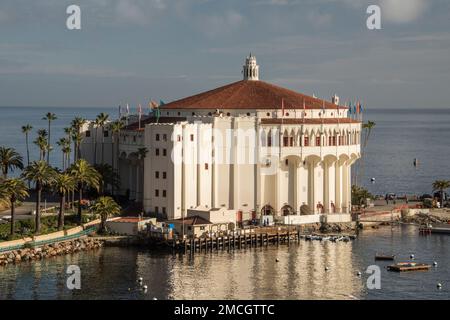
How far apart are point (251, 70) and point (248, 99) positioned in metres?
10.3

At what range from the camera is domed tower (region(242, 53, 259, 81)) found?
414 ft

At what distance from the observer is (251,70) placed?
126125mm

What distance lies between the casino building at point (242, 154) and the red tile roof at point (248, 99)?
0.12 metres

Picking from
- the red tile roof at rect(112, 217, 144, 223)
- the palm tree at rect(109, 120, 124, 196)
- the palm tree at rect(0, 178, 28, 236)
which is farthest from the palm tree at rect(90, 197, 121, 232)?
the palm tree at rect(109, 120, 124, 196)

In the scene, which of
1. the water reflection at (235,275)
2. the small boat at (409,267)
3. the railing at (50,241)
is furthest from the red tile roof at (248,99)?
the small boat at (409,267)

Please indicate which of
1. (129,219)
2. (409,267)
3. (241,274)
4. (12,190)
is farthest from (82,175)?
(409,267)

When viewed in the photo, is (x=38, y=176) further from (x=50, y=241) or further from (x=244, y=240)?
(x=244, y=240)

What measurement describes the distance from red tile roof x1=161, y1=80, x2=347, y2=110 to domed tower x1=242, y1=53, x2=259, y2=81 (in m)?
1.62

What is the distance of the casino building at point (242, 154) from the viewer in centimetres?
10612

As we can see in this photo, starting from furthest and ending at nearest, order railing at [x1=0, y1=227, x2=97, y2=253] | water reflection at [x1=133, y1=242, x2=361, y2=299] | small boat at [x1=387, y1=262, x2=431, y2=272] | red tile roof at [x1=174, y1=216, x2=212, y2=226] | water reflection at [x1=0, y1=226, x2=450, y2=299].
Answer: red tile roof at [x1=174, y1=216, x2=212, y2=226], railing at [x1=0, y1=227, x2=97, y2=253], small boat at [x1=387, y1=262, x2=431, y2=272], water reflection at [x1=133, y1=242, x2=361, y2=299], water reflection at [x1=0, y1=226, x2=450, y2=299]

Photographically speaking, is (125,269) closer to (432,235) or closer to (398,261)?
(398,261)

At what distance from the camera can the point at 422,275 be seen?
8819cm

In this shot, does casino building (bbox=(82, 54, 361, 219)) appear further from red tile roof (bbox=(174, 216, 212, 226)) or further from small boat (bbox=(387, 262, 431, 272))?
small boat (bbox=(387, 262, 431, 272))

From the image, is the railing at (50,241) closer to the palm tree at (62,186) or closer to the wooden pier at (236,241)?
the palm tree at (62,186)
